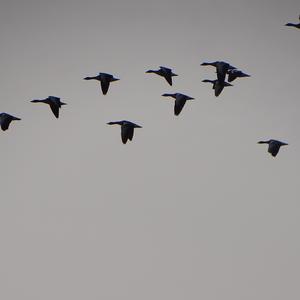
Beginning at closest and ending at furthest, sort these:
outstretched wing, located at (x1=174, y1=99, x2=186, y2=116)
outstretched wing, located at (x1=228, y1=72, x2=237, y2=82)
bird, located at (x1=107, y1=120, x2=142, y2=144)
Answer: bird, located at (x1=107, y1=120, x2=142, y2=144) → outstretched wing, located at (x1=174, y1=99, x2=186, y2=116) → outstretched wing, located at (x1=228, y1=72, x2=237, y2=82)

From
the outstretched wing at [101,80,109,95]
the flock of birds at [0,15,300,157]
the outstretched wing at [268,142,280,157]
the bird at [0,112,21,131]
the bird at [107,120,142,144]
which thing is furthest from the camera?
the outstretched wing at [268,142,280,157]

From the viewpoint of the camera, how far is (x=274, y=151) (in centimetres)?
4034

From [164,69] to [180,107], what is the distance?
2.14 meters

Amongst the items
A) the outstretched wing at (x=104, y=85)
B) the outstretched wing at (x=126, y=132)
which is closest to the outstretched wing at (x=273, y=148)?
the outstretched wing at (x=126, y=132)

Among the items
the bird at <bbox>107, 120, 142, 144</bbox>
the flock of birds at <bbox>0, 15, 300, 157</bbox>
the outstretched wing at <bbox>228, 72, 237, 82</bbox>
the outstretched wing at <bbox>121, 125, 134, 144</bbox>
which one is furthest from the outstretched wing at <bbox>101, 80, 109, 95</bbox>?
the outstretched wing at <bbox>228, 72, 237, 82</bbox>

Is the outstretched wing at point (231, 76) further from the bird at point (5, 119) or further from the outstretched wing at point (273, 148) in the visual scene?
the bird at point (5, 119)

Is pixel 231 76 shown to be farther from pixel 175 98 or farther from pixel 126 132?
pixel 126 132

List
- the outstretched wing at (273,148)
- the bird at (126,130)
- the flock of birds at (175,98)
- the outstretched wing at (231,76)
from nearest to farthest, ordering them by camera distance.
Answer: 1. the flock of birds at (175,98)
2. the bird at (126,130)
3. the outstretched wing at (231,76)
4. the outstretched wing at (273,148)

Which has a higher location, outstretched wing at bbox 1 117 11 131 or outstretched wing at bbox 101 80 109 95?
outstretched wing at bbox 101 80 109 95

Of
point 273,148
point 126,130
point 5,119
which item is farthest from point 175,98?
point 5,119

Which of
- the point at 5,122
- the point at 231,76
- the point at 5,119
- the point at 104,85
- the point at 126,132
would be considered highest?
the point at 231,76

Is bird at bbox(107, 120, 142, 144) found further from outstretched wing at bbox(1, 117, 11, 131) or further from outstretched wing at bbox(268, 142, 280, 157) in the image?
outstretched wing at bbox(268, 142, 280, 157)

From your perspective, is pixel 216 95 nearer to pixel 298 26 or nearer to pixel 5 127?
pixel 298 26

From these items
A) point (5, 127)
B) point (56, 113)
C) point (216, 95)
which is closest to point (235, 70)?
point (216, 95)
